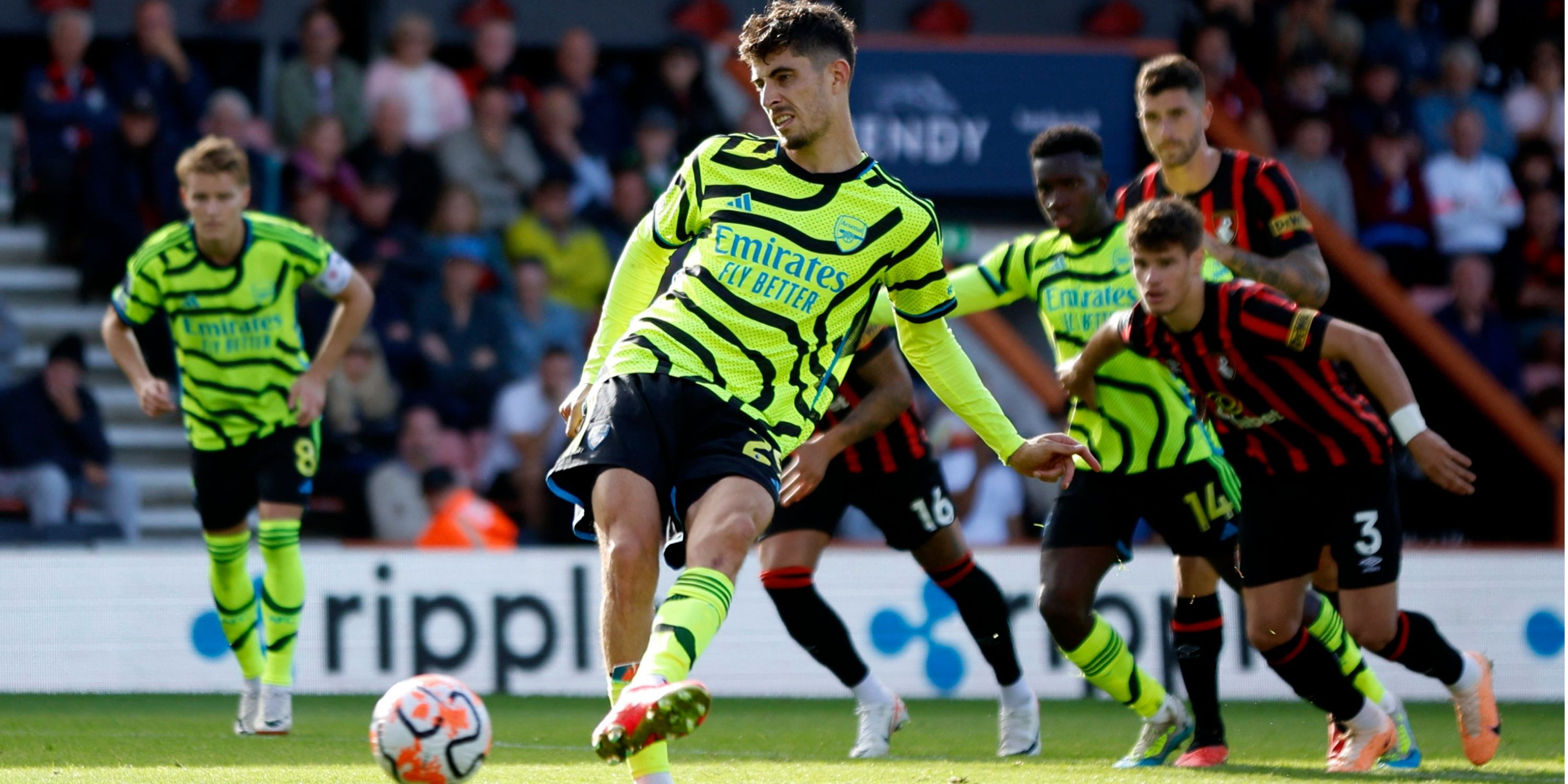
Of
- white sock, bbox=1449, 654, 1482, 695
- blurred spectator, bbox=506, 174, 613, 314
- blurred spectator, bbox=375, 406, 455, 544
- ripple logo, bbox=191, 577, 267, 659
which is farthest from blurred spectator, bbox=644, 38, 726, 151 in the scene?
white sock, bbox=1449, 654, 1482, 695

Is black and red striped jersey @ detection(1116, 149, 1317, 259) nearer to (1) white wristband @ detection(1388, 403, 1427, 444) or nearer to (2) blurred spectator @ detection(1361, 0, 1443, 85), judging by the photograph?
(1) white wristband @ detection(1388, 403, 1427, 444)

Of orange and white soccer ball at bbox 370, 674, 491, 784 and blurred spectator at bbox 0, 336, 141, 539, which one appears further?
blurred spectator at bbox 0, 336, 141, 539

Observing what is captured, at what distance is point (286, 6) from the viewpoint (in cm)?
1472

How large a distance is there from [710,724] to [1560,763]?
135 inches

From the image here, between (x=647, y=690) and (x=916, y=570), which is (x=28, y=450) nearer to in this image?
(x=916, y=570)

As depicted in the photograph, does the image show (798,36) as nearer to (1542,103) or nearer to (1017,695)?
(1017,695)

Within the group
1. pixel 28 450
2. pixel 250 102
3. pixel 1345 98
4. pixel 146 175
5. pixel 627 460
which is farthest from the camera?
pixel 1345 98

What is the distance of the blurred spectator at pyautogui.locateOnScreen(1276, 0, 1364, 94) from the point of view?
1534cm

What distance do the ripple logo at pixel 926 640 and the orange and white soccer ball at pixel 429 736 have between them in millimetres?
5304

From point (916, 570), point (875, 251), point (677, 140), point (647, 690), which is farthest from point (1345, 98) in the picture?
point (647, 690)

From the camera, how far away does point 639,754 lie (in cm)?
454

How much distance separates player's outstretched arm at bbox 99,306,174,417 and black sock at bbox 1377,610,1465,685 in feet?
15.2

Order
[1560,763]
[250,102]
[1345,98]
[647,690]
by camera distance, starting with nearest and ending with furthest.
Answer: [647,690] → [1560,763] → [250,102] → [1345,98]

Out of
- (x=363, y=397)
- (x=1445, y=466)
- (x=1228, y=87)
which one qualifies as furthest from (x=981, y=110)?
(x=1445, y=466)
